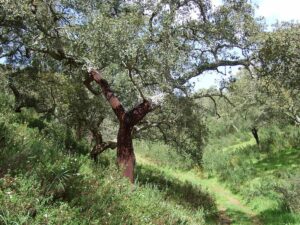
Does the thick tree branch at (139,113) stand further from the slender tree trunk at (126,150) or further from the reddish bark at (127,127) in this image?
the slender tree trunk at (126,150)

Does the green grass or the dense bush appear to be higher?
the dense bush

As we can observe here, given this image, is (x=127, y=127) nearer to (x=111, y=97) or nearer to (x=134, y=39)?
(x=111, y=97)

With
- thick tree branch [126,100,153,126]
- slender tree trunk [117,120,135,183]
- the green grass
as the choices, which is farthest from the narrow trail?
thick tree branch [126,100,153,126]

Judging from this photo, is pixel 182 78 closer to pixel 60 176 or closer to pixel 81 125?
pixel 81 125

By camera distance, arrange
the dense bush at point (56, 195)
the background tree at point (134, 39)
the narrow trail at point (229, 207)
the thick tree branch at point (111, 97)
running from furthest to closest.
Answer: the narrow trail at point (229, 207) < the thick tree branch at point (111, 97) < the background tree at point (134, 39) < the dense bush at point (56, 195)

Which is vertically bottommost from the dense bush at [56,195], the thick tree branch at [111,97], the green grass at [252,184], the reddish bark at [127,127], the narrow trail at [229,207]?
the narrow trail at [229,207]

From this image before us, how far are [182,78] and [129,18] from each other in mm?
2882

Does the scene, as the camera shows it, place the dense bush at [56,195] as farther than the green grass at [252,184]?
No

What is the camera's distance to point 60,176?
6.40m

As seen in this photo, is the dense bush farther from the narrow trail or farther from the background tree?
the narrow trail

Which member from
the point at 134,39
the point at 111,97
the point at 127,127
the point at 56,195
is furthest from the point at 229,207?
the point at 56,195

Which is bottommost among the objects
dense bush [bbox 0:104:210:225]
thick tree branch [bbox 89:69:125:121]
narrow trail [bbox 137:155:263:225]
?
narrow trail [bbox 137:155:263:225]

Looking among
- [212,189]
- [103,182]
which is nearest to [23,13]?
[103,182]

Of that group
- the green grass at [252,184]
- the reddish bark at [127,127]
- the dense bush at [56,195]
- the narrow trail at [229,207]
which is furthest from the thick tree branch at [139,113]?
the green grass at [252,184]
